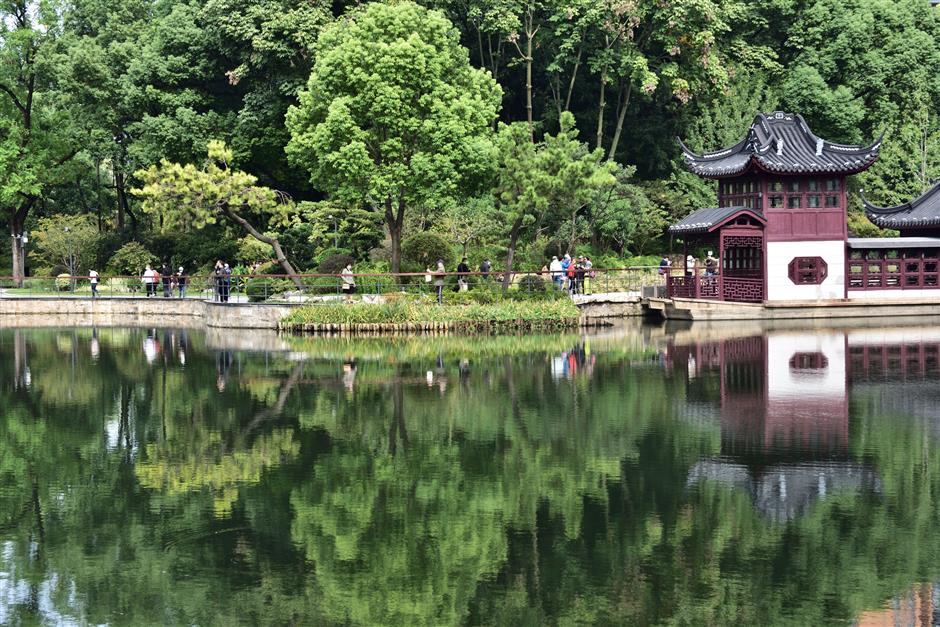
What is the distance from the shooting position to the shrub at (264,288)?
48375 millimetres

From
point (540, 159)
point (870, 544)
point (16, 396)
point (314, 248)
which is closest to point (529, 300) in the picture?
point (540, 159)

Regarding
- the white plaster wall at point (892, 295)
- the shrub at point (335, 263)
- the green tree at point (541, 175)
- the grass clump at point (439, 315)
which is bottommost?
the grass clump at point (439, 315)

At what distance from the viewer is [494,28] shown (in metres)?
57.2

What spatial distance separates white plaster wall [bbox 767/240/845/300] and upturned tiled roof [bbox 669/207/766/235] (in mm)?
1474

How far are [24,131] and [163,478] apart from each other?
52.1 m

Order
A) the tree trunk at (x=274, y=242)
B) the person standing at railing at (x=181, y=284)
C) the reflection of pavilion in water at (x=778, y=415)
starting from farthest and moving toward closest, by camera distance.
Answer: the person standing at railing at (x=181, y=284) → the tree trunk at (x=274, y=242) → the reflection of pavilion in water at (x=778, y=415)

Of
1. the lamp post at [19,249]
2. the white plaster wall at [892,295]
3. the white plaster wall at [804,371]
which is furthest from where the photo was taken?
the lamp post at [19,249]

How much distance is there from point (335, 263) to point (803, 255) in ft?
61.0

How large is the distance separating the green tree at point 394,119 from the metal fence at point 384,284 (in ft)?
6.73

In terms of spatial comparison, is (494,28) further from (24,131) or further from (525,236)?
Answer: (24,131)

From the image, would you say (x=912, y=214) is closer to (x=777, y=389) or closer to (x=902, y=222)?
(x=902, y=222)

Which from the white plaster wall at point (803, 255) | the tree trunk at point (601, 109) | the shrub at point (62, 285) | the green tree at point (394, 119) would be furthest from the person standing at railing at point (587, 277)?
the shrub at point (62, 285)

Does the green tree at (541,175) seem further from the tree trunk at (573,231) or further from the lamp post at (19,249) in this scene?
the lamp post at (19,249)

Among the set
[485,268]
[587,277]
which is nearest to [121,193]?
[485,268]
